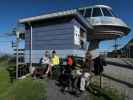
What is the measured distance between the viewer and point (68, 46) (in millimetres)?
13523

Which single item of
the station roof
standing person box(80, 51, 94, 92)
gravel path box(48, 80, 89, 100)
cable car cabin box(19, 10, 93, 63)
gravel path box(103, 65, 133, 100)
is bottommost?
gravel path box(48, 80, 89, 100)

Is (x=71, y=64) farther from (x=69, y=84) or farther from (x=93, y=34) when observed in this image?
(x=93, y=34)

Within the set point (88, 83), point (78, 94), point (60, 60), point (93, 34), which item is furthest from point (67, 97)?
point (93, 34)

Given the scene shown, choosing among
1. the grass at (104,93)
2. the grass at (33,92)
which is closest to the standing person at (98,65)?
the grass at (33,92)

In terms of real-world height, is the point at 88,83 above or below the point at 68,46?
below

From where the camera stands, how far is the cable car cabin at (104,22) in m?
19.6

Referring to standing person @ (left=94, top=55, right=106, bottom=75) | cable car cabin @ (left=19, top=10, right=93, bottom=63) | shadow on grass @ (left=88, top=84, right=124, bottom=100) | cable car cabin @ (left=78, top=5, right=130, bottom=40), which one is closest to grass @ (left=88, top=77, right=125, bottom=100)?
shadow on grass @ (left=88, top=84, right=124, bottom=100)

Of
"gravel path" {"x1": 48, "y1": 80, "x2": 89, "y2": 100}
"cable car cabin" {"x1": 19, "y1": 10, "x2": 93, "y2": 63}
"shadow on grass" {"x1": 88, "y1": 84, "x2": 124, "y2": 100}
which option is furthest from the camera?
"cable car cabin" {"x1": 19, "y1": 10, "x2": 93, "y2": 63}

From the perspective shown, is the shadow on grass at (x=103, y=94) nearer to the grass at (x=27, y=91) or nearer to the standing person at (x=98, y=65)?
the standing person at (x=98, y=65)

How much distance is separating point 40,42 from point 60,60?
181cm

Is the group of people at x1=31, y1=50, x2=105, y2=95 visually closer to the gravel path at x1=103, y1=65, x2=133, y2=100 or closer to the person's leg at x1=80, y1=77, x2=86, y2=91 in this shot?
the person's leg at x1=80, y1=77, x2=86, y2=91

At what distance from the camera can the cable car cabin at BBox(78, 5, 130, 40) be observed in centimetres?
1962

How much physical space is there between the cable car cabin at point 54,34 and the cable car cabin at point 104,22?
4444 millimetres

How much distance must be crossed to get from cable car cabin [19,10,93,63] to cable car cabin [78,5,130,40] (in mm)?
4444
